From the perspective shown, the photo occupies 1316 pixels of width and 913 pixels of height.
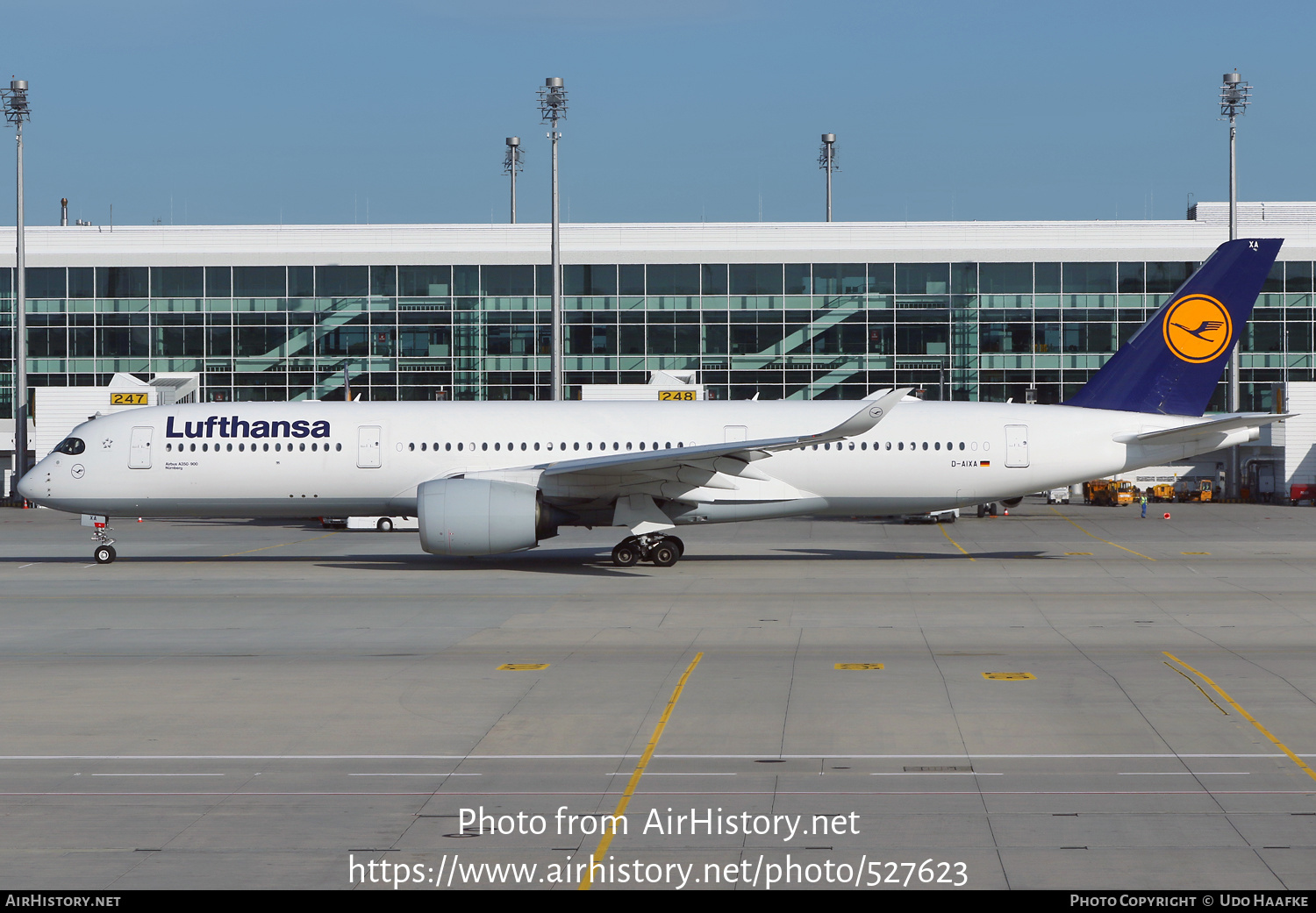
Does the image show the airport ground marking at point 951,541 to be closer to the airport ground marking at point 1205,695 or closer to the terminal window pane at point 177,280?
the airport ground marking at point 1205,695

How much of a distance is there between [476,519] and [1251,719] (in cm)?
1847

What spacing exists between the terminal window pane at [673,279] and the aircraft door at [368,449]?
4569 cm

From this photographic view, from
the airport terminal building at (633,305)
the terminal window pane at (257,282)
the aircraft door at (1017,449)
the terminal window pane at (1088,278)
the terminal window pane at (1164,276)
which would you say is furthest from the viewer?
the terminal window pane at (257,282)

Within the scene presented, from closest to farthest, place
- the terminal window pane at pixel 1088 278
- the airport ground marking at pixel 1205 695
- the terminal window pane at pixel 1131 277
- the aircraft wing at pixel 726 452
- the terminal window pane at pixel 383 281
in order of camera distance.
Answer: the airport ground marking at pixel 1205 695 → the aircraft wing at pixel 726 452 → the terminal window pane at pixel 1131 277 → the terminal window pane at pixel 1088 278 → the terminal window pane at pixel 383 281

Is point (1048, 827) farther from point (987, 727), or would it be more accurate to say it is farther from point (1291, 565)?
point (1291, 565)

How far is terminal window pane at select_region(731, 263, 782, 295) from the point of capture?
76.2 meters

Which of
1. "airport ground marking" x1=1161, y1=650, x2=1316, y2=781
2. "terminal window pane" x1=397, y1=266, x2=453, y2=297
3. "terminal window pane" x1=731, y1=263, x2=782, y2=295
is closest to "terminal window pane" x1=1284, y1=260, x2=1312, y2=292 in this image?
"terminal window pane" x1=731, y1=263, x2=782, y2=295

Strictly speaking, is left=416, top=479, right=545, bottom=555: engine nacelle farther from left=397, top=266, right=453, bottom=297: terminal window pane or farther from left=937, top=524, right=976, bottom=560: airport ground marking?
left=397, top=266, right=453, bottom=297: terminal window pane

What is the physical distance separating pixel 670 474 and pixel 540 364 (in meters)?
47.4

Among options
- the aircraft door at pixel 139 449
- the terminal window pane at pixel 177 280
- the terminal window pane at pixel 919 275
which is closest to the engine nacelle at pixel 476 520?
the aircraft door at pixel 139 449

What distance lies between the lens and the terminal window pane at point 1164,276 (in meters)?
75.0

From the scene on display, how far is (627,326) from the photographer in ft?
251

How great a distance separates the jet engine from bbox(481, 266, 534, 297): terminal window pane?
4876 cm

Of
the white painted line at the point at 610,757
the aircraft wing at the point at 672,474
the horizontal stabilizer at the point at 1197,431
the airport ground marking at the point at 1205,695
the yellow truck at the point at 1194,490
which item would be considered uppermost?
the horizontal stabilizer at the point at 1197,431
